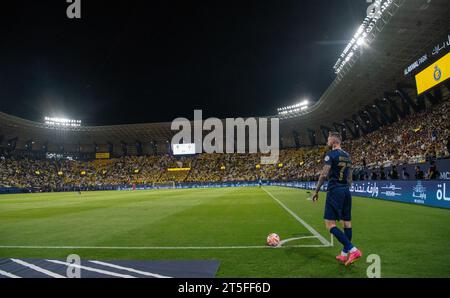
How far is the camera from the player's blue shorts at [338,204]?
621 cm

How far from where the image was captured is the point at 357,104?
5397cm

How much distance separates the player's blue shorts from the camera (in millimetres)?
6207

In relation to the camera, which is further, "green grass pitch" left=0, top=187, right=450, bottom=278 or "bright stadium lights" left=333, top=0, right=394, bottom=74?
"bright stadium lights" left=333, top=0, right=394, bottom=74

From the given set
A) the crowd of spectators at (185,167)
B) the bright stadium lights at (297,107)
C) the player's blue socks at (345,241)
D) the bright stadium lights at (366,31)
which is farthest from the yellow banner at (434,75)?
the bright stadium lights at (297,107)

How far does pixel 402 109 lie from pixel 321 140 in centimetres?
3095

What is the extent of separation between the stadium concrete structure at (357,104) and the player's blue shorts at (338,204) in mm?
25778

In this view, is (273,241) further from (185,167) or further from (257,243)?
(185,167)

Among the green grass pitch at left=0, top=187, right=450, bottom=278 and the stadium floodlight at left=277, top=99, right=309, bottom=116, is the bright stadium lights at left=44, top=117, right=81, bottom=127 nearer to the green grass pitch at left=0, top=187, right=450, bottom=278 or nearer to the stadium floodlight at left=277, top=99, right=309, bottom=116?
the stadium floodlight at left=277, top=99, right=309, bottom=116

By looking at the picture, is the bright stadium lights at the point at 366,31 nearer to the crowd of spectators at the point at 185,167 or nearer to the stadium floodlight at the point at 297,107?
the crowd of spectators at the point at 185,167

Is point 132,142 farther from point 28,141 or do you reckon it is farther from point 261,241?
point 261,241

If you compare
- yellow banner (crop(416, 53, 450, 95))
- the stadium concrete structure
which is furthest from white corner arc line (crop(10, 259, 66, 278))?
yellow banner (crop(416, 53, 450, 95))

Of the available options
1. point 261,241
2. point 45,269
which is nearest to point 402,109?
point 261,241

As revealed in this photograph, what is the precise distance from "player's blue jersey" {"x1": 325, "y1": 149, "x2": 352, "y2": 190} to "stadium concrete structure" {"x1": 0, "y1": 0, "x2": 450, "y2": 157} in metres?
25.4
